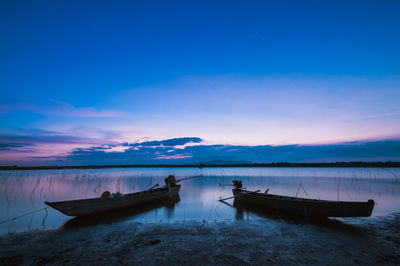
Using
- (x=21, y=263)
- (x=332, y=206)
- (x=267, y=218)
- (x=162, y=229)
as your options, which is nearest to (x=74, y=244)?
(x=21, y=263)

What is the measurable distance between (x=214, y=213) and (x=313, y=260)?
7.85 m

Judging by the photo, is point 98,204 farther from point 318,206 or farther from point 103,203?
point 318,206

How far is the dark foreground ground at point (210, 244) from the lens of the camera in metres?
5.80

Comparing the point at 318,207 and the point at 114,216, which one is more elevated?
the point at 318,207

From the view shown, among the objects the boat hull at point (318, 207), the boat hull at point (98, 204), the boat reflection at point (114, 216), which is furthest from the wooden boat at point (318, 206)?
the boat hull at point (98, 204)

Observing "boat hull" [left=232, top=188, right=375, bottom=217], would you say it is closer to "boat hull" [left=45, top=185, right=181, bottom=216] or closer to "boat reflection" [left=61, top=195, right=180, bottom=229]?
"boat reflection" [left=61, top=195, right=180, bottom=229]

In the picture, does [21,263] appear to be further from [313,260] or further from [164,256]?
[313,260]

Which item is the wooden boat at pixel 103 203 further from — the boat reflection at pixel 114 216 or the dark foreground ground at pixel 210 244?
the dark foreground ground at pixel 210 244

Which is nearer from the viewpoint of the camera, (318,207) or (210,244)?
(210,244)

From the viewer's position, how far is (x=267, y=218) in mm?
11234

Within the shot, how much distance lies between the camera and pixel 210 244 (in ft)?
23.3

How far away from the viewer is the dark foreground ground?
5.80 metres

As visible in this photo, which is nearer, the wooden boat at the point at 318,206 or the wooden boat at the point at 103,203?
the wooden boat at the point at 318,206

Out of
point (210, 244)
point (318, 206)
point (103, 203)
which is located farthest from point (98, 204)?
point (318, 206)
